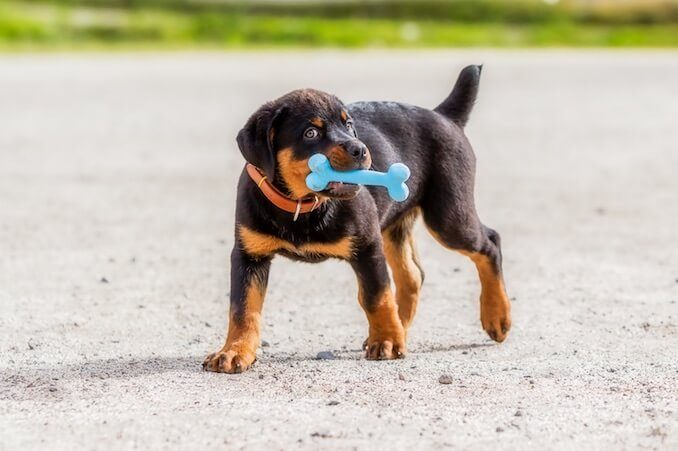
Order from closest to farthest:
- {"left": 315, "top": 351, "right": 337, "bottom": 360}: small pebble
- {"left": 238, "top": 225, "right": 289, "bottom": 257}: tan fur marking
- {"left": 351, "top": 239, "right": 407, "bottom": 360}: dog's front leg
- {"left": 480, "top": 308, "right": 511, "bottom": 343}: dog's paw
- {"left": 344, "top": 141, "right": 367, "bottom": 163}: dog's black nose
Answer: {"left": 344, "top": 141, "right": 367, "bottom": 163}: dog's black nose
{"left": 238, "top": 225, "right": 289, "bottom": 257}: tan fur marking
{"left": 351, "top": 239, "right": 407, "bottom": 360}: dog's front leg
{"left": 315, "top": 351, "right": 337, "bottom": 360}: small pebble
{"left": 480, "top": 308, "right": 511, "bottom": 343}: dog's paw

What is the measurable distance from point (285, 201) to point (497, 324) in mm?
1283

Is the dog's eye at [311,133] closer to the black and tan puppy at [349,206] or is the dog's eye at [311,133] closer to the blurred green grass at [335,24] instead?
the black and tan puppy at [349,206]

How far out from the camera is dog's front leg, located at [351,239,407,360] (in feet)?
17.9

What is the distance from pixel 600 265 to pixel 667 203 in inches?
104

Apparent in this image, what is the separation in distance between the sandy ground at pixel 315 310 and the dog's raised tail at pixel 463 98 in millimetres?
1027

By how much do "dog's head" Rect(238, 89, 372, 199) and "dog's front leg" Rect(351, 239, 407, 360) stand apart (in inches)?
17.0

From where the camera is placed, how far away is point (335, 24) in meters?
36.2

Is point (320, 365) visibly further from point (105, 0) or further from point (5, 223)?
point (105, 0)

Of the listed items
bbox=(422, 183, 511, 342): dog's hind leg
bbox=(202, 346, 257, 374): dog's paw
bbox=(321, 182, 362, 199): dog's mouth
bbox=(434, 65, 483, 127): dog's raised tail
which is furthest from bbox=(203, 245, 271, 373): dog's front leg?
bbox=(434, 65, 483, 127): dog's raised tail

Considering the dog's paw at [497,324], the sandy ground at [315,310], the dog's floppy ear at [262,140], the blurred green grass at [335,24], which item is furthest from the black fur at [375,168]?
the blurred green grass at [335,24]

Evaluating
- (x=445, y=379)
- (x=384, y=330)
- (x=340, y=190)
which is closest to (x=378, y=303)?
(x=384, y=330)

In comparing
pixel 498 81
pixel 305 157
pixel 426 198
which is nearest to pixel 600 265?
pixel 426 198

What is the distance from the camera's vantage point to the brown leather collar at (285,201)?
17.2 feet

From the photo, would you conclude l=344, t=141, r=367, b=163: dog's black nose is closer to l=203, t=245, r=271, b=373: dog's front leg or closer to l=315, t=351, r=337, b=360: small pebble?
l=203, t=245, r=271, b=373: dog's front leg
